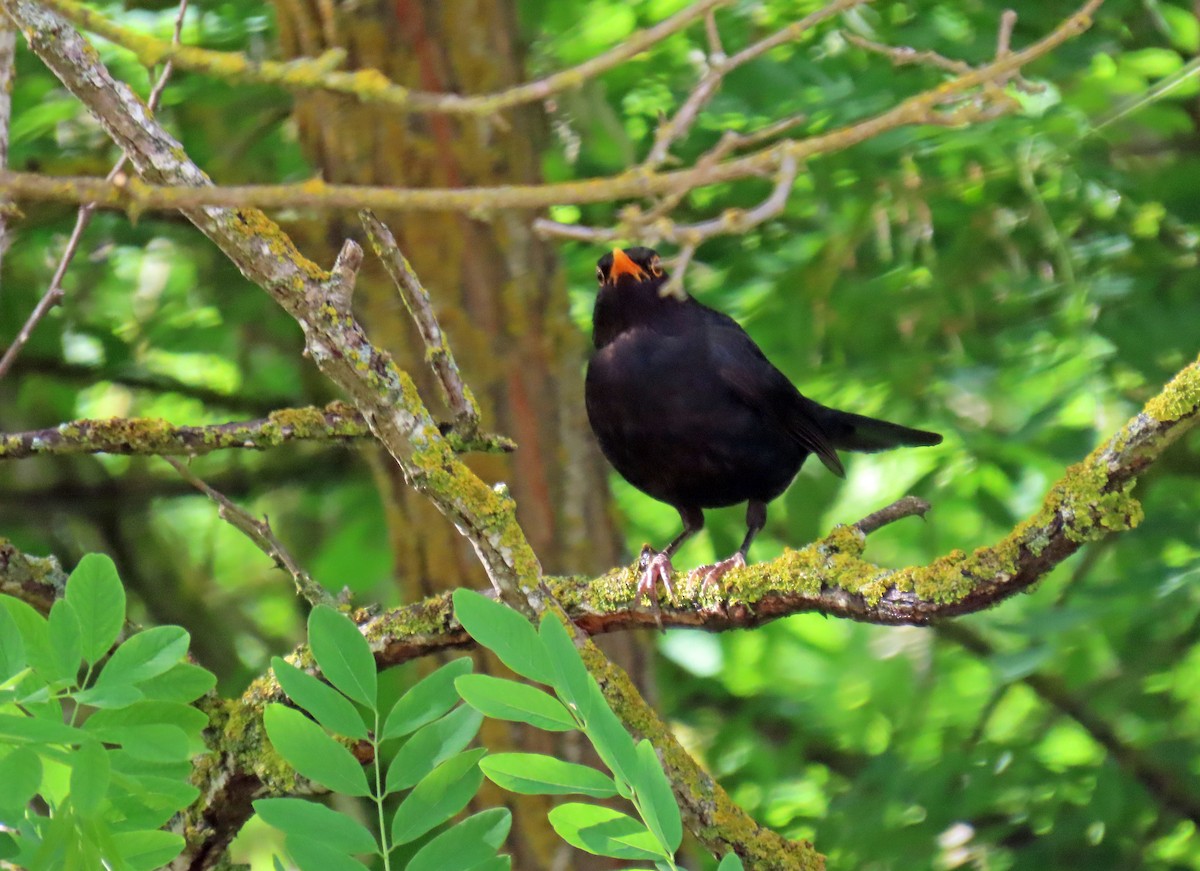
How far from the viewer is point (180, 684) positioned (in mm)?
1861

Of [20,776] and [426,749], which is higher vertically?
[20,776]

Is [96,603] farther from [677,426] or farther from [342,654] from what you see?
[677,426]

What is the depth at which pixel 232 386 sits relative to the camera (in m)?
6.25

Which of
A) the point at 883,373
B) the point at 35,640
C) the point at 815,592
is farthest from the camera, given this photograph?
the point at 883,373

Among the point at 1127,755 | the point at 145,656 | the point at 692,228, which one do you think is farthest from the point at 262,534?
the point at 1127,755

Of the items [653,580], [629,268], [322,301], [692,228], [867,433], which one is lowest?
[867,433]

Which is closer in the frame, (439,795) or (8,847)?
(8,847)

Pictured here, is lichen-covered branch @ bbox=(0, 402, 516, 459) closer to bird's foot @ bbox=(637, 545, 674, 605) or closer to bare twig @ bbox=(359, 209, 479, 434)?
bare twig @ bbox=(359, 209, 479, 434)

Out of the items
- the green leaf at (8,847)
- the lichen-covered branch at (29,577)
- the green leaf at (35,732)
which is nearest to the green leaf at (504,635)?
the green leaf at (35,732)

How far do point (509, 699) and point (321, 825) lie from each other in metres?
0.29

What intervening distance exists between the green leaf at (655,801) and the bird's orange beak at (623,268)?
313 cm

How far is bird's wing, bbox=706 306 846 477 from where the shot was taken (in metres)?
4.44

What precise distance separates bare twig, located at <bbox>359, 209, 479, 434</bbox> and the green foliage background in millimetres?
1406

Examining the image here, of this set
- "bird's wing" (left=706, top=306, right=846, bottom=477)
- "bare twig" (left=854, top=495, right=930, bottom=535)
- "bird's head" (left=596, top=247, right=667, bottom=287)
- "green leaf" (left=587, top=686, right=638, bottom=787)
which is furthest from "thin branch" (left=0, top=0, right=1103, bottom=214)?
"bird's head" (left=596, top=247, right=667, bottom=287)
